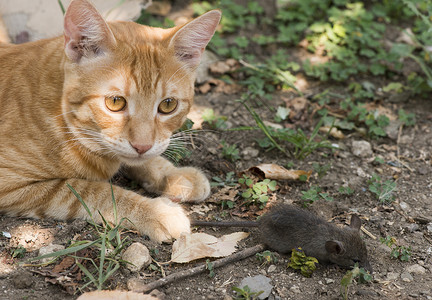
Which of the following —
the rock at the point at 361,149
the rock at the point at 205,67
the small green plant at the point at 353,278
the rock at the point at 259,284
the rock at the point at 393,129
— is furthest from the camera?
the rock at the point at 205,67

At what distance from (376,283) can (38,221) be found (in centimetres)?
219

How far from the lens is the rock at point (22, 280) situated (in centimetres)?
264

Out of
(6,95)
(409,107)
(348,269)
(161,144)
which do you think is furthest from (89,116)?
(409,107)

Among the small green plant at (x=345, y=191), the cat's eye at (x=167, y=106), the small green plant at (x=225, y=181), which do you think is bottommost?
the small green plant at (x=225, y=181)

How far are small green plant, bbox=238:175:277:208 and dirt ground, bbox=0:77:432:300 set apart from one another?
13 centimetres

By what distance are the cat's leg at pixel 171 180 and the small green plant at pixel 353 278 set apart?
1.27 meters

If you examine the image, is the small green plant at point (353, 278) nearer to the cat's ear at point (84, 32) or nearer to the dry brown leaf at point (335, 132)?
the dry brown leaf at point (335, 132)

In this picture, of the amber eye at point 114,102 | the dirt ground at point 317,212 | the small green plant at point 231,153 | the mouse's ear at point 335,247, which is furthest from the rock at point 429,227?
the amber eye at point 114,102

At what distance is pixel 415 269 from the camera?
9.80 ft

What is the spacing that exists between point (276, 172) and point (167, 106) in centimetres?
108

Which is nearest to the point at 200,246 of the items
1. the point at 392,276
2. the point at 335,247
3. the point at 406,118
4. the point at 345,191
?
the point at 335,247

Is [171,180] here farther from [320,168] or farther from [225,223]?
[320,168]

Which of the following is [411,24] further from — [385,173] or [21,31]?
[21,31]

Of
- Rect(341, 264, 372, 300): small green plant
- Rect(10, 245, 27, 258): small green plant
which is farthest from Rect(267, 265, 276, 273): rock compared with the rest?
Rect(10, 245, 27, 258): small green plant
